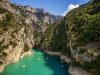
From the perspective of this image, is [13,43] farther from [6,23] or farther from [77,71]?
[77,71]

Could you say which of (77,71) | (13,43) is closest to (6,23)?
(13,43)

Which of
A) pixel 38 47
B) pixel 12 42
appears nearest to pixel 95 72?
pixel 12 42

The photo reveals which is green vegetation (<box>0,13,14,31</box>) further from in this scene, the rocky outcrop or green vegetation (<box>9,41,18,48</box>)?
the rocky outcrop

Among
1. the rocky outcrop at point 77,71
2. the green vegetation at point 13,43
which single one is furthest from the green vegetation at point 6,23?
the rocky outcrop at point 77,71

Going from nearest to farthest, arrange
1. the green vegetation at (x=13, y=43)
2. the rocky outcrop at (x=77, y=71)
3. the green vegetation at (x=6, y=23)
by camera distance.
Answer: the rocky outcrop at (x=77, y=71)
the green vegetation at (x=6, y=23)
the green vegetation at (x=13, y=43)

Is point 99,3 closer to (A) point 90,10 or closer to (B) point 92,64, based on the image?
(A) point 90,10

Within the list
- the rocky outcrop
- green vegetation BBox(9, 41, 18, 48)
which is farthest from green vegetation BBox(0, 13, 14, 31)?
the rocky outcrop

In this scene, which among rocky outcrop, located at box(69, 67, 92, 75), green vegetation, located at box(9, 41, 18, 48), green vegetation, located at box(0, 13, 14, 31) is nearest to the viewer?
rocky outcrop, located at box(69, 67, 92, 75)

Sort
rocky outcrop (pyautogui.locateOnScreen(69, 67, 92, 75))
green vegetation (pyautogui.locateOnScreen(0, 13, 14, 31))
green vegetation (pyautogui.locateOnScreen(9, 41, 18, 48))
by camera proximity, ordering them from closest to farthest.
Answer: rocky outcrop (pyautogui.locateOnScreen(69, 67, 92, 75)) < green vegetation (pyautogui.locateOnScreen(0, 13, 14, 31)) < green vegetation (pyautogui.locateOnScreen(9, 41, 18, 48))

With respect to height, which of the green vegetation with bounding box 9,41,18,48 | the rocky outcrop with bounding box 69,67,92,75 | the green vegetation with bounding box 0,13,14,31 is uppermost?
the green vegetation with bounding box 0,13,14,31

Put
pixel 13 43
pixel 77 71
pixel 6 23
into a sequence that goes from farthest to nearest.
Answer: pixel 6 23 < pixel 13 43 < pixel 77 71

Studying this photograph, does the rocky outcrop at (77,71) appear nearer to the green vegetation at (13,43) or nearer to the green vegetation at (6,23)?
the green vegetation at (13,43)
